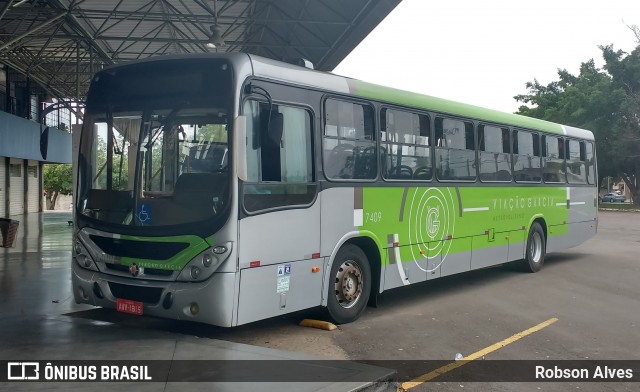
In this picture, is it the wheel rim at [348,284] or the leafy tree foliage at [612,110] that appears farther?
the leafy tree foliage at [612,110]

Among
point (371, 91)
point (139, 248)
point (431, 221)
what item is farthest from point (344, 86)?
point (139, 248)

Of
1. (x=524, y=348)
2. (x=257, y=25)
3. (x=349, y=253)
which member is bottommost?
(x=524, y=348)

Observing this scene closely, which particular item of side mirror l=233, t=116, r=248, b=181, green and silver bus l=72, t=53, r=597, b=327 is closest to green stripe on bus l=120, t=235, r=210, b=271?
green and silver bus l=72, t=53, r=597, b=327

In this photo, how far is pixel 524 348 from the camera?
23.3 feet

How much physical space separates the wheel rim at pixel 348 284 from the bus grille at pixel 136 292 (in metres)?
2.40

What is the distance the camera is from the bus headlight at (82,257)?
23.4 ft

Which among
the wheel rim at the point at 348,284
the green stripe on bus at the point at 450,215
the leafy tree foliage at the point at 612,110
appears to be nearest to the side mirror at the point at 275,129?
the green stripe on bus at the point at 450,215

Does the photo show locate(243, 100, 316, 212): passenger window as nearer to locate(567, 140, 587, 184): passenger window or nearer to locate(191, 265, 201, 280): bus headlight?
locate(191, 265, 201, 280): bus headlight

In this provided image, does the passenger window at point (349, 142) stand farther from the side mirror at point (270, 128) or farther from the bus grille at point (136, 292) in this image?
the bus grille at point (136, 292)

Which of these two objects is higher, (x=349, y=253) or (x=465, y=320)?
(x=349, y=253)

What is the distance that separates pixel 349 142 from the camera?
323 inches

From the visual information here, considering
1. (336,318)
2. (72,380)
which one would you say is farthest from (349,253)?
(72,380)

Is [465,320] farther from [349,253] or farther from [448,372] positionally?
[448,372]

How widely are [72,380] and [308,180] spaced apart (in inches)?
135
